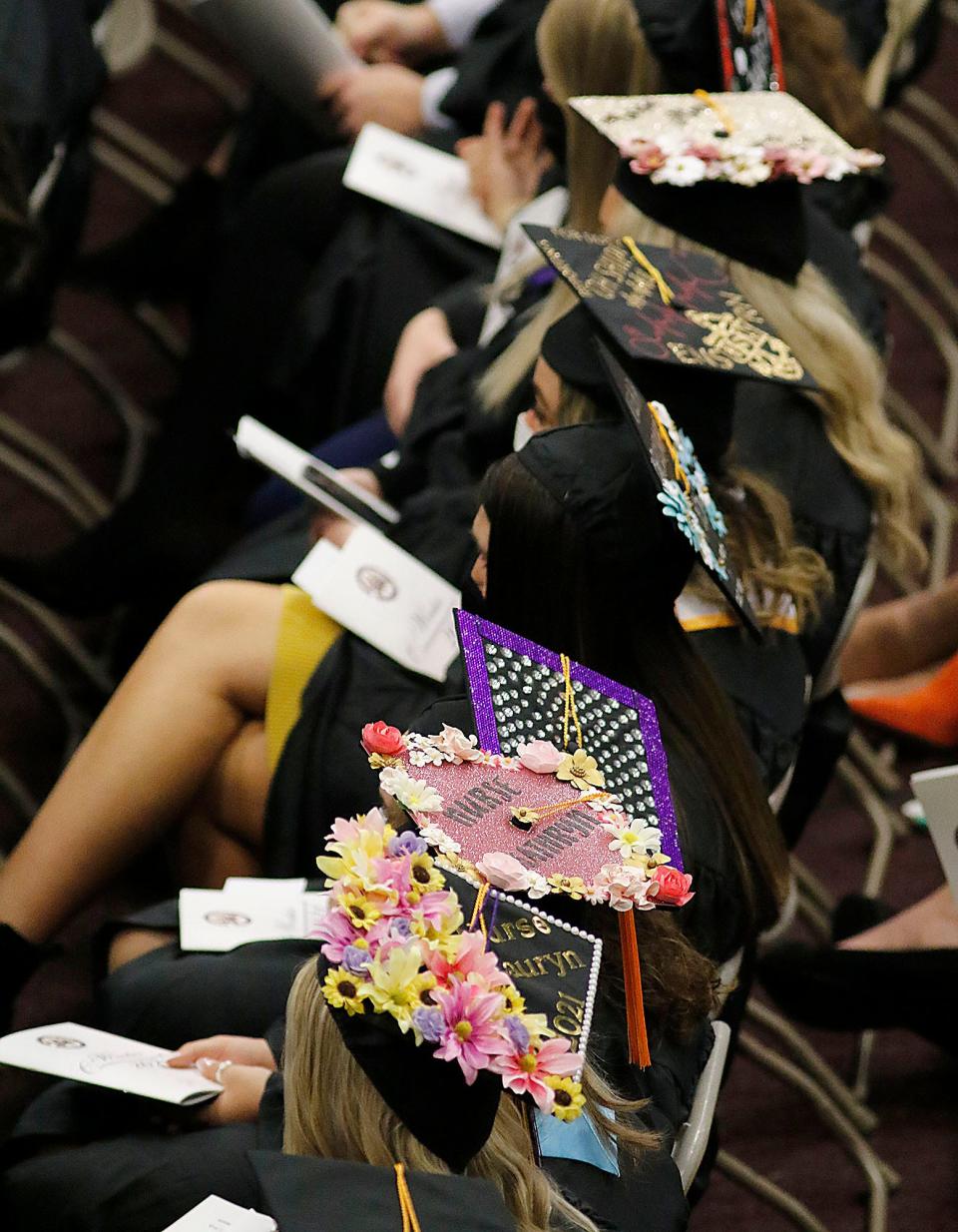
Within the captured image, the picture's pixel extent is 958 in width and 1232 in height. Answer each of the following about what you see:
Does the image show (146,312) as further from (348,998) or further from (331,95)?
(348,998)

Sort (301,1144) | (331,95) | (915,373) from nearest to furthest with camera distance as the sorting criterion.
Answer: (301,1144)
(331,95)
(915,373)

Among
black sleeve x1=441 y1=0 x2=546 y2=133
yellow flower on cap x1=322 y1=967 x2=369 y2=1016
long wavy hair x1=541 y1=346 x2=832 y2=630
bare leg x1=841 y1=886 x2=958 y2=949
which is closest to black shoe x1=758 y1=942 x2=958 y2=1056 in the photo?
bare leg x1=841 y1=886 x2=958 y2=949

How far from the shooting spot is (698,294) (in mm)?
1988

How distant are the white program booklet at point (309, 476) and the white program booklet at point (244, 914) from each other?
61cm

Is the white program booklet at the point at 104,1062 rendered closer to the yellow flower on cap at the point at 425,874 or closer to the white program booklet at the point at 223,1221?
the white program booklet at the point at 223,1221

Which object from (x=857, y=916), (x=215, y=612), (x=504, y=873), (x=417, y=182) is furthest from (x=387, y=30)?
(x=504, y=873)

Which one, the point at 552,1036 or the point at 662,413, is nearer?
the point at 552,1036

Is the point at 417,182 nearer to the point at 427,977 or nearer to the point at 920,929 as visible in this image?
the point at 920,929

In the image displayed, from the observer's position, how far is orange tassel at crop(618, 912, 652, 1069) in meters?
1.41

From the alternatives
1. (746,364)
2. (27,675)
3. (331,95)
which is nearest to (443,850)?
(746,364)

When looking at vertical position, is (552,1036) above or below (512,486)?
below

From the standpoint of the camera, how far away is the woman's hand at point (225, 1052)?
1.72m

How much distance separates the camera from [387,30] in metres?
3.46

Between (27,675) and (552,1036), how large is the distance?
180 centimetres
